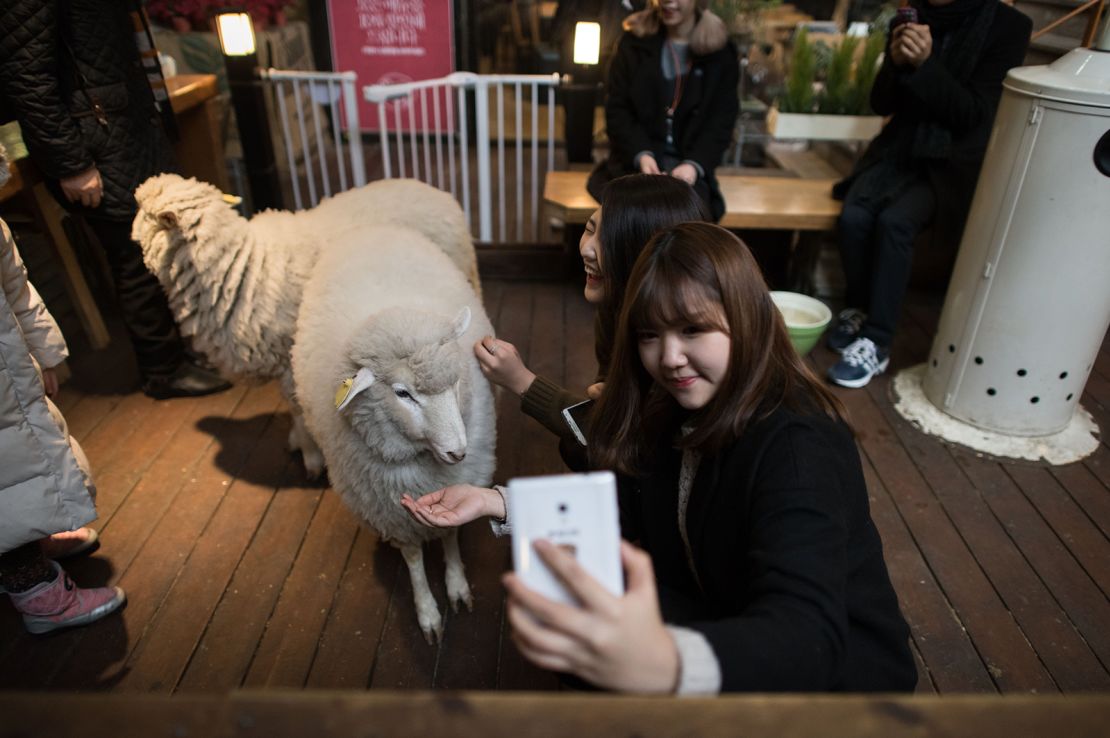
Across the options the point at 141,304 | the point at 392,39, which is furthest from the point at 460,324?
the point at 392,39

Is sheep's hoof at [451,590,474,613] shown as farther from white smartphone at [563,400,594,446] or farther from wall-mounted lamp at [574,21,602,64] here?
wall-mounted lamp at [574,21,602,64]

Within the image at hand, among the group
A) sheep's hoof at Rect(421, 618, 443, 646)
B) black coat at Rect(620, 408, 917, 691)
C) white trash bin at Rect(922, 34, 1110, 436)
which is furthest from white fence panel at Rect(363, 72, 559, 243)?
black coat at Rect(620, 408, 917, 691)

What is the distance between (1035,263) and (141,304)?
3.37 m

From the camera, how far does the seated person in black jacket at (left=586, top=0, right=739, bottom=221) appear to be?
315 cm

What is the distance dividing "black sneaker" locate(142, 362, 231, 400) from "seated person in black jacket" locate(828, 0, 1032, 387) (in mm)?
2713

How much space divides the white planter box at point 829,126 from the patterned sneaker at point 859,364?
1.35 metres

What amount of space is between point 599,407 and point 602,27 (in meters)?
3.37

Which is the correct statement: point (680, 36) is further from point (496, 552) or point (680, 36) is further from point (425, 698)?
point (425, 698)

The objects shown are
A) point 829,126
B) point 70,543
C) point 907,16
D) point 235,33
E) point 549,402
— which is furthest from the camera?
point 829,126

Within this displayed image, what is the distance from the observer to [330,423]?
1.87m

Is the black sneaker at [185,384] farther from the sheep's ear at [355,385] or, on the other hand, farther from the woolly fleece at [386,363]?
the sheep's ear at [355,385]

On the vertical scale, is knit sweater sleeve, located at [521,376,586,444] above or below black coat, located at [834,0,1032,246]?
below

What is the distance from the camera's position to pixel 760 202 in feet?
11.7

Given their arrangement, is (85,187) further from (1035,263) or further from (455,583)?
(1035,263)
